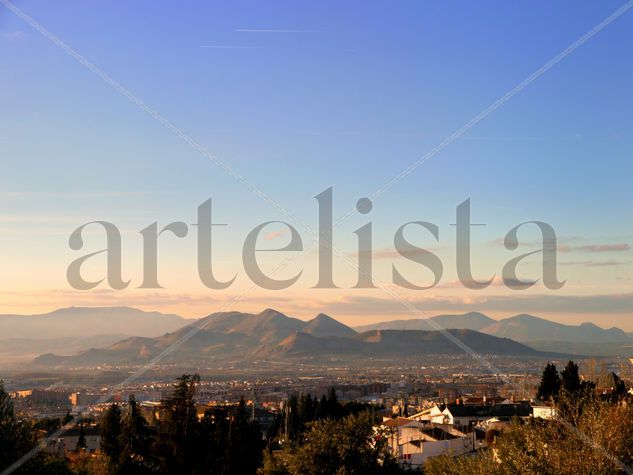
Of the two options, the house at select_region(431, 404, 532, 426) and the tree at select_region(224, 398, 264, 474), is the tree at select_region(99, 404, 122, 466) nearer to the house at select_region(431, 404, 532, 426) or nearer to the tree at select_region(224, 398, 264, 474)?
the tree at select_region(224, 398, 264, 474)

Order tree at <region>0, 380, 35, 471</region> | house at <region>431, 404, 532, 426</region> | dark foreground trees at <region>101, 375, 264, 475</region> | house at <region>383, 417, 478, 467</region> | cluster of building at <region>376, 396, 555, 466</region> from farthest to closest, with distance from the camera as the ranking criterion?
house at <region>431, 404, 532, 426</region> < house at <region>383, 417, 478, 467</region> < cluster of building at <region>376, 396, 555, 466</region> < dark foreground trees at <region>101, 375, 264, 475</region> < tree at <region>0, 380, 35, 471</region>

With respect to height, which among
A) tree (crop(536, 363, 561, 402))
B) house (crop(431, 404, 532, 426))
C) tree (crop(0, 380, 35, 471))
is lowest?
house (crop(431, 404, 532, 426))

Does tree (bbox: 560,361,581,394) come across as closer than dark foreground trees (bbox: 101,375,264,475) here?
No

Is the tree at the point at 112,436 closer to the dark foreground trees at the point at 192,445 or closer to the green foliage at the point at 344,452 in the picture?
the dark foreground trees at the point at 192,445

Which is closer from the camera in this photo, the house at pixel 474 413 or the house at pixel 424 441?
the house at pixel 424 441

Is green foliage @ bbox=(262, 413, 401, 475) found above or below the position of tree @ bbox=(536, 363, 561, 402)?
below

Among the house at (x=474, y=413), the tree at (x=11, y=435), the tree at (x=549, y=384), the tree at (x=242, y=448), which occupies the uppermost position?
the tree at (x=11, y=435)

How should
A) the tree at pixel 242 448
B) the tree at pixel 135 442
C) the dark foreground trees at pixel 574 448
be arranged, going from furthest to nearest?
the tree at pixel 135 442
the tree at pixel 242 448
the dark foreground trees at pixel 574 448

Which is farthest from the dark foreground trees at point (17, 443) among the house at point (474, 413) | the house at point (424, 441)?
the house at point (474, 413)

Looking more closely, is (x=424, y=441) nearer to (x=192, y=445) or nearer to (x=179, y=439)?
(x=192, y=445)

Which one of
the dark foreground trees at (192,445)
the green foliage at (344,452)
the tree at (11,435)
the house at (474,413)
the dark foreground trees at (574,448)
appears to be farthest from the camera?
the house at (474,413)

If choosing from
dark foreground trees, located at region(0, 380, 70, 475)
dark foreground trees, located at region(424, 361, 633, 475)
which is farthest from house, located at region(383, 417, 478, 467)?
dark foreground trees, located at region(0, 380, 70, 475)
